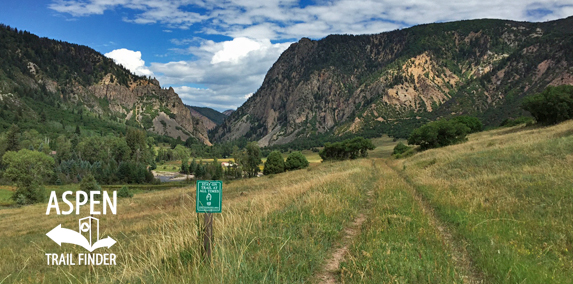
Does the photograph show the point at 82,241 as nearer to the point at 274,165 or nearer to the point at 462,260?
the point at 462,260

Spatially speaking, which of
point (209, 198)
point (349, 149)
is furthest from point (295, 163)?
point (209, 198)

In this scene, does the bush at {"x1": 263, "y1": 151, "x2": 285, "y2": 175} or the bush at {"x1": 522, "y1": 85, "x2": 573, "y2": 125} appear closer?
the bush at {"x1": 522, "y1": 85, "x2": 573, "y2": 125}

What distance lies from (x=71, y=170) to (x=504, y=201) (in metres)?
162

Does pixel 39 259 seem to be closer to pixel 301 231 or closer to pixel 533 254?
pixel 301 231

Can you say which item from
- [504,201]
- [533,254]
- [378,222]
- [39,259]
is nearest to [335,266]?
[378,222]

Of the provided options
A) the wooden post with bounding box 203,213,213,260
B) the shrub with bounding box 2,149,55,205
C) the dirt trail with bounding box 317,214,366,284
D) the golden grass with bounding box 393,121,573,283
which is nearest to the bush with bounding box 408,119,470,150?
the golden grass with bounding box 393,121,573,283

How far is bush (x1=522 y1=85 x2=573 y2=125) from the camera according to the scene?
50.9m

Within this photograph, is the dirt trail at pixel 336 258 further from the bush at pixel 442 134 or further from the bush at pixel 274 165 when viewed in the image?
the bush at pixel 274 165

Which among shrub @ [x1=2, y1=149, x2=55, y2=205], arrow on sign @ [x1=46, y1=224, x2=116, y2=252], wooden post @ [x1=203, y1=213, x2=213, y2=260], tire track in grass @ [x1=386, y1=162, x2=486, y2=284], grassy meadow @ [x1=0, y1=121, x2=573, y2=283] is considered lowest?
shrub @ [x1=2, y1=149, x2=55, y2=205]

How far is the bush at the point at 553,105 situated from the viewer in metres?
50.9

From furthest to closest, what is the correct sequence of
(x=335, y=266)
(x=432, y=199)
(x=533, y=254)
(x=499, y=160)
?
(x=499, y=160), (x=432, y=199), (x=533, y=254), (x=335, y=266)

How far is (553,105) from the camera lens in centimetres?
5212

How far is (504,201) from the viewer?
12.1 meters

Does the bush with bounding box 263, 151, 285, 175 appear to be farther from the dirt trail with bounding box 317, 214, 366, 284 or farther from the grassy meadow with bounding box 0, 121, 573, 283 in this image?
the dirt trail with bounding box 317, 214, 366, 284
